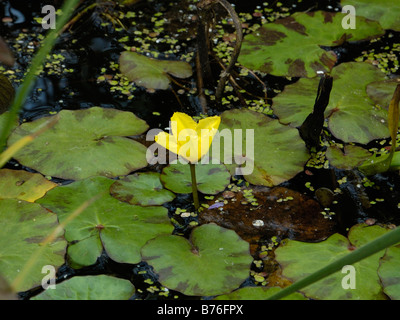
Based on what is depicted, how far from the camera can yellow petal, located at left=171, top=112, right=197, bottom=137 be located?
Answer: 1.43 meters

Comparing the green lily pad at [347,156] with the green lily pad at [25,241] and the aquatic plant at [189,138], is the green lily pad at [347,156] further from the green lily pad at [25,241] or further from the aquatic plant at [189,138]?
the green lily pad at [25,241]

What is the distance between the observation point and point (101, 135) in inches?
72.0

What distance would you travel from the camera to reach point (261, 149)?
5.94 feet

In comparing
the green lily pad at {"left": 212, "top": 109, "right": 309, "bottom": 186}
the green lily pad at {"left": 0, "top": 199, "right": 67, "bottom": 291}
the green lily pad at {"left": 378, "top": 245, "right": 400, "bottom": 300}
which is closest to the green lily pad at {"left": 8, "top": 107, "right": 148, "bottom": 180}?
the green lily pad at {"left": 0, "top": 199, "right": 67, "bottom": 291}

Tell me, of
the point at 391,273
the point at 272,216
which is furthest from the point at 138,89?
the point at 391,273

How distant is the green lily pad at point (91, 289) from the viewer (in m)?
1.28

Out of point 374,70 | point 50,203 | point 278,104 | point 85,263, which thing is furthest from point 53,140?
point 374,70

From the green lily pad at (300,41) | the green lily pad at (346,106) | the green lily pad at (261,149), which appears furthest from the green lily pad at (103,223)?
the green lily pad at (300,41)

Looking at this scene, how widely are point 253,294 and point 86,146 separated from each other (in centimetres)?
79

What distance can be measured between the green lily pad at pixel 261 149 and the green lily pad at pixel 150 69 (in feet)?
1.13

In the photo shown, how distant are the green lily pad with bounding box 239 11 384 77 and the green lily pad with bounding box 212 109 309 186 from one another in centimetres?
37

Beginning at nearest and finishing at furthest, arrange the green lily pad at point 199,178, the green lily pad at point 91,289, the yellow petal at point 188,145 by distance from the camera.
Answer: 1. the green lily pad at point 91,289
2. the yellow petal at point 188,145
3. the green lily pad at point 199,178

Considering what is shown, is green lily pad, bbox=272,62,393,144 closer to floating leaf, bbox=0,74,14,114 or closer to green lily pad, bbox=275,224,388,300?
green lily pad, bbox=275,224,388,300

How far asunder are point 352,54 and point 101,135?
124cm
